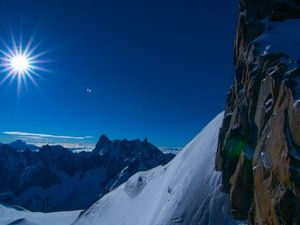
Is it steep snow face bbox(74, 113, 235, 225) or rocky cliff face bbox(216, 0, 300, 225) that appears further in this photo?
steep snow face bbox(74, 113, 235, 225)

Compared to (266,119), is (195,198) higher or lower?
lower

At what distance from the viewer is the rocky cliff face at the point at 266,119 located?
18.7 meters

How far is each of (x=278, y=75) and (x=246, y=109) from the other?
30.2 feet

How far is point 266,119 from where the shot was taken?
80.0 feet

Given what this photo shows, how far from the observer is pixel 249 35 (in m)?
35.2

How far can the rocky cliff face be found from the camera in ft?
61.5

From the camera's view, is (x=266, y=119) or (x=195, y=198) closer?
(x=266, y=119)

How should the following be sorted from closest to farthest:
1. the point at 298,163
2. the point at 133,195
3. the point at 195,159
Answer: the point at 298,163, the point at 195,159, the point at 133,195

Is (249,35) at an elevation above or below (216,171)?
above

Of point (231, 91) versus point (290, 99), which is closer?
point (290, 99)

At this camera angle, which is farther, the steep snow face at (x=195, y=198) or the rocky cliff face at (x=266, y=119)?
the steep snow face at (x=195, y=198)

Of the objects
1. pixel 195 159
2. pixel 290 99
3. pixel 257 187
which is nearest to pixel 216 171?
pixel 195 159

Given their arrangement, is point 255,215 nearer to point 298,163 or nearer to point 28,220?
point 298,163

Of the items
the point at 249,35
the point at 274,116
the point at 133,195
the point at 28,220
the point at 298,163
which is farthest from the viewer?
the point at 28,220
